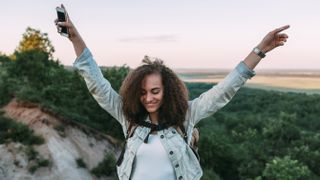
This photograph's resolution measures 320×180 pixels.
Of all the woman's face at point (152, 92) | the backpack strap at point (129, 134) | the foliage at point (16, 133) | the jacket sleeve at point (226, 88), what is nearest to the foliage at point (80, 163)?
the foliage at point (16, 133)

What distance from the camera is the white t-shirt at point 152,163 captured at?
3.12 m

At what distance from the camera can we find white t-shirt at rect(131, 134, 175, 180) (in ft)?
10.2

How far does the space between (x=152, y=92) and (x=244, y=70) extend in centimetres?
63

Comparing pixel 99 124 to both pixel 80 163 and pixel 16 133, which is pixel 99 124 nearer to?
pixel 80 163

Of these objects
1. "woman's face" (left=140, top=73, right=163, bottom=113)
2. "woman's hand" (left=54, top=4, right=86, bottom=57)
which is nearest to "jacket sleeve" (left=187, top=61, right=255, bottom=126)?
"woman's face" (left=140, top=73, right=163, bottom=113)

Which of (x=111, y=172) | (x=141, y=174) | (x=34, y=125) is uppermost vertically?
(x=141, y=174)

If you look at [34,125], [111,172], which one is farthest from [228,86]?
[34,125]

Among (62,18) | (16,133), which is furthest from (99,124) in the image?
(62,18)

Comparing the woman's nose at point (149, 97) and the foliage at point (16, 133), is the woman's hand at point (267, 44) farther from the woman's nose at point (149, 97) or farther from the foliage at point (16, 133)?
the foliage at point (16, 133)

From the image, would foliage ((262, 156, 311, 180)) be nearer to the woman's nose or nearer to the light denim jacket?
the light denim jacket

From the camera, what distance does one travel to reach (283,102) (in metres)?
69.9

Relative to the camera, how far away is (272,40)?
3184 mm

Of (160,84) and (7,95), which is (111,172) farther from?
(160,84)

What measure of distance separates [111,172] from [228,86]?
798 inches
